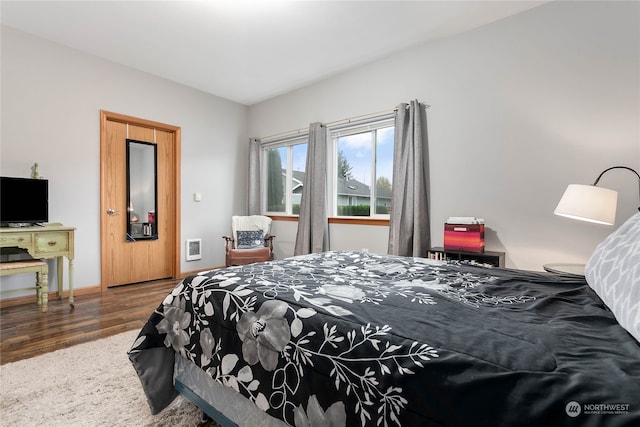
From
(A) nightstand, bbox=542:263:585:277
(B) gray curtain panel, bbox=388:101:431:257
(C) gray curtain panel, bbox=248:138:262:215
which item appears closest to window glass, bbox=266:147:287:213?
(C) gray curtain panel, bbox=248:138:262:215

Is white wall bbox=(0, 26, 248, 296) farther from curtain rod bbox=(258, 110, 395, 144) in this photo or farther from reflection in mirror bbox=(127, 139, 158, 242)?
curtain rod bbox=(258, 110, 395, 144)

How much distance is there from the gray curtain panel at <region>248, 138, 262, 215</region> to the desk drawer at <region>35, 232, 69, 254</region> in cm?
243

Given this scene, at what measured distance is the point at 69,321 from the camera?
8.71ft

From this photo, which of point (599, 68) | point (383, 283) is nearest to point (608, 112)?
point (599, 68)

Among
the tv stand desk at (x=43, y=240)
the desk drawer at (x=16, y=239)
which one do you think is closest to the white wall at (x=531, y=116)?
the tv stand desk at (x=43, y=240)

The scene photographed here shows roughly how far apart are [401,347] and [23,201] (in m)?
3.81

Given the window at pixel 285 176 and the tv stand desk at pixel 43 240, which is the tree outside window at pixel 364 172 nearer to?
the window at pixel 285 176

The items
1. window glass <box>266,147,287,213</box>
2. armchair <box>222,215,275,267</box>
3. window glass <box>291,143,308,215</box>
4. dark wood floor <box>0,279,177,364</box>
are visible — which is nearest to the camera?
dark wood floor <box>0,279,177,364</box>

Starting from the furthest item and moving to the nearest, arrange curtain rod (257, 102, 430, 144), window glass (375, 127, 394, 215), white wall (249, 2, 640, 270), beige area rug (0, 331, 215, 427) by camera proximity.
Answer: window glass (375, 127, 394, 215)
curtain rod (257, 102, 430, 144)
white wall (249, 2, 640, 270)
beige area rug (0, 331, 215, 427)

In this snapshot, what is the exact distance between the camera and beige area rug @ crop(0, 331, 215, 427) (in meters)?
1.43

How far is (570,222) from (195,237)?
4369 mm

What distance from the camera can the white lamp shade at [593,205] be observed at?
6.57ft

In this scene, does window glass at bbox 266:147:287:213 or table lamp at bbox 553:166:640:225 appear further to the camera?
window glass at bbox 266:147:287:213

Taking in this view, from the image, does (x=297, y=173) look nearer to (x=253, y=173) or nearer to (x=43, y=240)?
(x=253, y=173)
